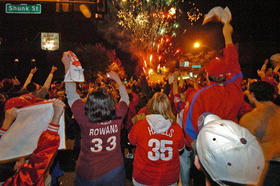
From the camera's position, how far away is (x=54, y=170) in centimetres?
372

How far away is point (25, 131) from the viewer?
2.05 meters

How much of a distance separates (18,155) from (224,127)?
199cm

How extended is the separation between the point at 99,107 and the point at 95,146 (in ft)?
1.66

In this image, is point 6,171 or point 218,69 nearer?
point 6,171

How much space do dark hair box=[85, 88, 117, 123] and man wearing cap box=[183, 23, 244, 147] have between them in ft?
3.98

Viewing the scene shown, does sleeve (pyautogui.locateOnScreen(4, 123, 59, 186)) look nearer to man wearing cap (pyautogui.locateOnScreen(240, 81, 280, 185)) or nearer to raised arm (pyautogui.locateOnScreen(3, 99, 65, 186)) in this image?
raised arm (pyautogui.locateOnScreen(3, 99, 65, 186))

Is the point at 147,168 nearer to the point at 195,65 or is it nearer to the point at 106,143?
the point at 106,143

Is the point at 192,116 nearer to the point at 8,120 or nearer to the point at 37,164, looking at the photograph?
the point at 37,164

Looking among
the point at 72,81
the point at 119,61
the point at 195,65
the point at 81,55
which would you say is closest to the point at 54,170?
the point at 72,81

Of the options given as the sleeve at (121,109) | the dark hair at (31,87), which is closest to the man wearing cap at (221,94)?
the sleeve at (121,109)

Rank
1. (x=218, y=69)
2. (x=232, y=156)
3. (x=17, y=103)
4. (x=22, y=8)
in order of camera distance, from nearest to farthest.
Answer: (x=232, y=156), (x=17, y=103), (x=218, y=69), (x=22, y=8)

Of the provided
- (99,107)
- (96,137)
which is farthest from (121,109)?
(96,137)

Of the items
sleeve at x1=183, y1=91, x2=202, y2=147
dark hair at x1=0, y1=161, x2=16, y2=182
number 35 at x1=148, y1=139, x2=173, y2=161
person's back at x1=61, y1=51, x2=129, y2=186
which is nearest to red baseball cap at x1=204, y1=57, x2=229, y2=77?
sleeve at x1=183, y1=91, x2=202, y2=147

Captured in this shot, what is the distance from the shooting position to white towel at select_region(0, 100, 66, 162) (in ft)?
6.44
